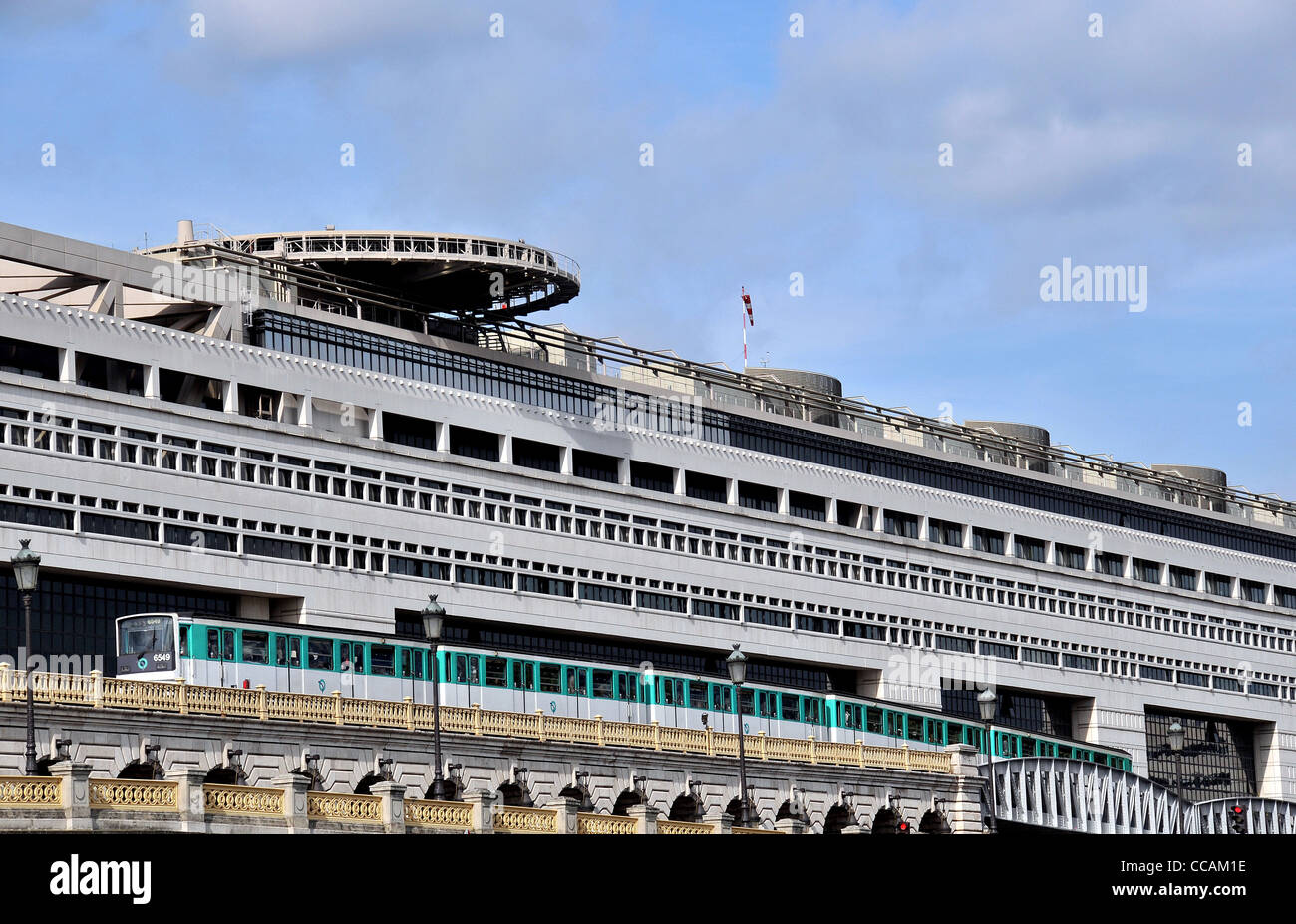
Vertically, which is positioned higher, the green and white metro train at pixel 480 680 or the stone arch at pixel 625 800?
the green and white metro train at pixel 480 680

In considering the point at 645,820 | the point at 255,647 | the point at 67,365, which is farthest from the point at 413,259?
the point at 645,820

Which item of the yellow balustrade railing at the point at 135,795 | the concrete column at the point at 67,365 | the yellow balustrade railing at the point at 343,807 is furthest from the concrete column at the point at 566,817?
the concrete column at the point at 67,365

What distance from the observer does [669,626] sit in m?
94.1

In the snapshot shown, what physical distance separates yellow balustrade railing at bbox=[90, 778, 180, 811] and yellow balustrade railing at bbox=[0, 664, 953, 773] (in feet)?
22.0

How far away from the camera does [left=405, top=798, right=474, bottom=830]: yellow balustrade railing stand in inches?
1833

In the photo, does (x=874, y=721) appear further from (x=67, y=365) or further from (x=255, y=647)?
(x=67, y=365)

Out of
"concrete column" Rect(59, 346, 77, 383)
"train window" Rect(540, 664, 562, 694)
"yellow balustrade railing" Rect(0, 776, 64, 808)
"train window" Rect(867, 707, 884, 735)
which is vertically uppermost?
"concrete column" Rect(59, 346, 77, 383)

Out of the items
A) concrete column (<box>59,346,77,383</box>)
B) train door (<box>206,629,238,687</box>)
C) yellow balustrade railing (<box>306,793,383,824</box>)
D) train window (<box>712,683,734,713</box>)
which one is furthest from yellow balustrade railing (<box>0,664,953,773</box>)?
concrete column (<box>59,346,77,383</box>)

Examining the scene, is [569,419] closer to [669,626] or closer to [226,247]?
[669,626]

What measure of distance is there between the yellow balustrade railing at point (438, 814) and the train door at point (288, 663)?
47.3ft

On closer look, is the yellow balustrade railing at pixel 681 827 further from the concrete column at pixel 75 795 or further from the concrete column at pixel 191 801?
the concrete column at pixel 75 795

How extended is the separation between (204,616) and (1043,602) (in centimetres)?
6571

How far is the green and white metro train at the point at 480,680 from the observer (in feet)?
193

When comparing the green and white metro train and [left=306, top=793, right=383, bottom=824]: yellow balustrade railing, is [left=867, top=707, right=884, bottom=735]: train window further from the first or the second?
[left=306, top=793, right=383, bottom=824]: yellow balustrade railing
